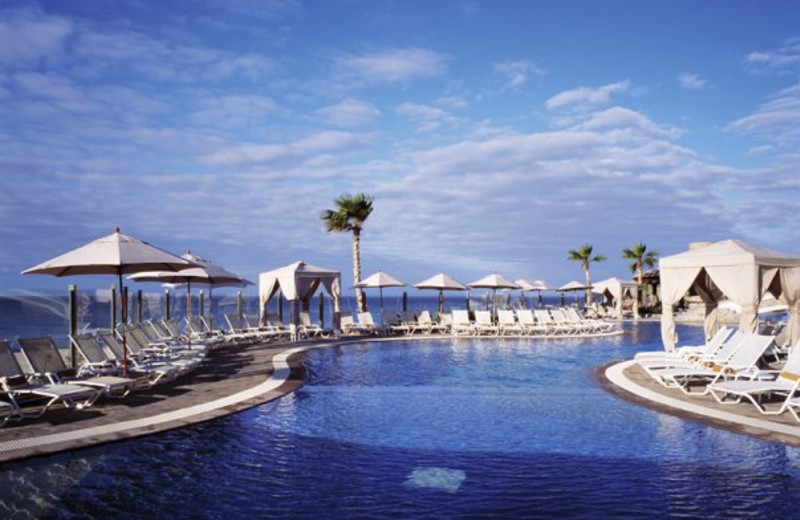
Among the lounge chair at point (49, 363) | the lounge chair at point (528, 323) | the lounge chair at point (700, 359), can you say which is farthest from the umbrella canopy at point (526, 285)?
the lounge chair at point (49, 363)

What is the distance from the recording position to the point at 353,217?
28.4m

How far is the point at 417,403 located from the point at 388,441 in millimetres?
2357

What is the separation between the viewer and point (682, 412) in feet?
26.9

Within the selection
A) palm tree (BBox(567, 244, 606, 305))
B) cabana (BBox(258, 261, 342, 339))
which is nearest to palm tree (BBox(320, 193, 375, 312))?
cabana (BBox(258, 261, 342, 339))

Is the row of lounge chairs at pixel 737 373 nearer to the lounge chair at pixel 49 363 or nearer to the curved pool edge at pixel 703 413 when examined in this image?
the curved pool edge at pixel 703 413

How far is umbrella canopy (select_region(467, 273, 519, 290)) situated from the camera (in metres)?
25.4

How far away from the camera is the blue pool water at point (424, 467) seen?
4.82m

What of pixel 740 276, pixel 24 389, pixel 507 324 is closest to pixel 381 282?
pixel 507 324

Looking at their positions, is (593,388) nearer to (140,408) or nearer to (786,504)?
(786,504)

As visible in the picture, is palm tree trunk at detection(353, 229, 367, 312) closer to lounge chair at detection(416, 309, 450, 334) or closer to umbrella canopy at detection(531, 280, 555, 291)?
lounge chair at detection(416, 309, 450, 334)

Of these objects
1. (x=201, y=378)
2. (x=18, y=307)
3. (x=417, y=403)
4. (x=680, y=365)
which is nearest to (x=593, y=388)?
(x=680, y=365)

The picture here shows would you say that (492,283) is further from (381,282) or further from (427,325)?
(381,282)

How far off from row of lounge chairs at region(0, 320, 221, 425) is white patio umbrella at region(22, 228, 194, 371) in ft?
1.50

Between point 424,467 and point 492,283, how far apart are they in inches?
784
